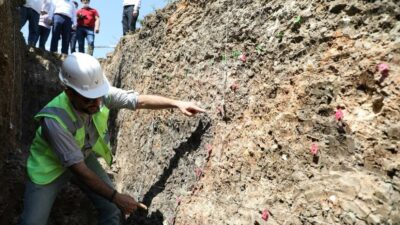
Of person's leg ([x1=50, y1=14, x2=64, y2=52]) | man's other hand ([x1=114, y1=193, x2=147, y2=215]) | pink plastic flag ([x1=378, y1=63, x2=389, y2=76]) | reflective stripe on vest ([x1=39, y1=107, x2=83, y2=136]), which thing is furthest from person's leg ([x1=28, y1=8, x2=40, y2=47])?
pink plastic flag ([x1=378, y1=63, x2=389, y2=76])

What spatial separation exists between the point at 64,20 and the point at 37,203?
6.45 metres

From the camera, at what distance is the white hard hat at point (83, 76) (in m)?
3.19

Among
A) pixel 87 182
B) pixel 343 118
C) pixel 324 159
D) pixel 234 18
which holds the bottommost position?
pixel 87 182

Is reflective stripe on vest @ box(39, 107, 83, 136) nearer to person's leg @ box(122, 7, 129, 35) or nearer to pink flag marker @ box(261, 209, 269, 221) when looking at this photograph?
pink flag marker @ box(261, 209, 269, 221)

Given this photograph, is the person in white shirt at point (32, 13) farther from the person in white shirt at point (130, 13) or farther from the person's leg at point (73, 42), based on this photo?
the person in white shirt at point (130, 13)

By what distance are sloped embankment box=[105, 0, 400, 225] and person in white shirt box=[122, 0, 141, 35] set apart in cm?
356

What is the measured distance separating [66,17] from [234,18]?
578cm

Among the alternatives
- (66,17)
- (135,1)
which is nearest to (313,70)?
(135,1)

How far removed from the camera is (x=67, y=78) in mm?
3244

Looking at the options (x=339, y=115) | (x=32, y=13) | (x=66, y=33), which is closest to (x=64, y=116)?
(x=339, y=115)

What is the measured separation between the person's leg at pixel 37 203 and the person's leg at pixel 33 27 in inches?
230

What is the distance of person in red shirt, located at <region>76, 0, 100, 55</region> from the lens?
9195mm

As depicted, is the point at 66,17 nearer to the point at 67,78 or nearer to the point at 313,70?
the point at 67,78

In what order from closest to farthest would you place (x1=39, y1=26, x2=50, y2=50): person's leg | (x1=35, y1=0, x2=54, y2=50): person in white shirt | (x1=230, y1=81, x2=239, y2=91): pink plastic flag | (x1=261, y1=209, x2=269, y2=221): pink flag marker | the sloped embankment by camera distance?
1. the sloped embankment
2. (x1=261, y1=209, x2=269, y2=221): pink flag marker
3. (x1=230, y1=81, x2=239, y2=91): pink plastic flag
4. (x1=35, y1=0, x2=54, y2=50): person in white shirt
5. (x1=39, y1=26, x2=50, y2=50): person's leg
